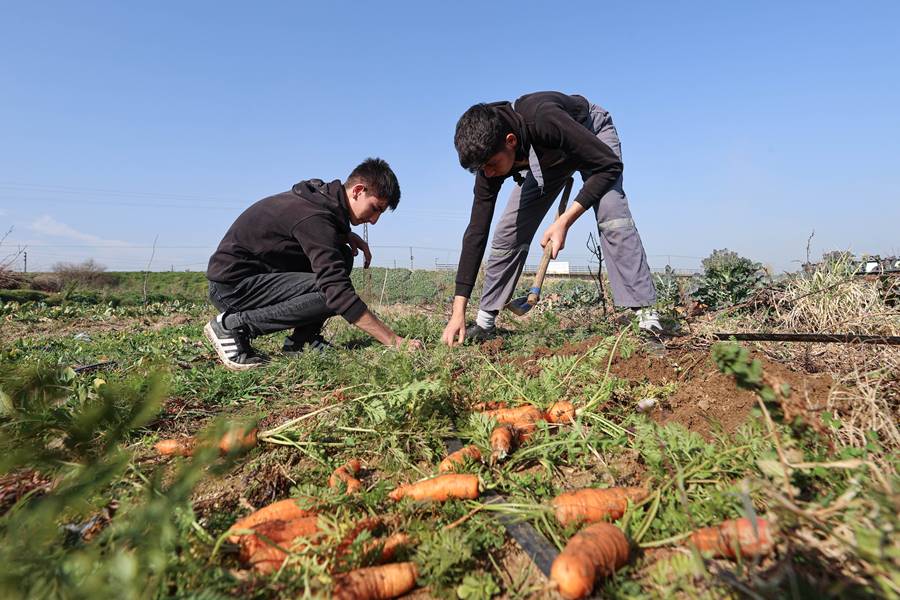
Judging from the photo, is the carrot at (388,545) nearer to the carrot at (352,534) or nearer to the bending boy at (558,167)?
the carrot at (352,534)

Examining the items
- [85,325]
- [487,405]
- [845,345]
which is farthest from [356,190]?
[85,325]

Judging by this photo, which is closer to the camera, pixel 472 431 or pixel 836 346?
pixel 472 431

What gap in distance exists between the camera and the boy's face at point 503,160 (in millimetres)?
3562

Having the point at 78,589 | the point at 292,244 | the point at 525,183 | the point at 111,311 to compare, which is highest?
the point at 525,183

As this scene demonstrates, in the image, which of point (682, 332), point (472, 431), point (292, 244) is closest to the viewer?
point (472, 431)

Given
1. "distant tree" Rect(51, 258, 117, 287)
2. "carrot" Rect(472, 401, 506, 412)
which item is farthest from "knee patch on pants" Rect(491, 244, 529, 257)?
"distant tree" Rect(51, 258, 117, 287)

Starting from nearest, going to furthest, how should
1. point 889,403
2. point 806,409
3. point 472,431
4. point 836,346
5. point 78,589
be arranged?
point 78,589 < point 806,409 < point 889,403 < point 472,431 < point 836,346

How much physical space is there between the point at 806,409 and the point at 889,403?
3.19 feet

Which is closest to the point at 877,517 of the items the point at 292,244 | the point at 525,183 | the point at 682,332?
the point at 682,332

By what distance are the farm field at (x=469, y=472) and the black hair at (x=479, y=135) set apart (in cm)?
149

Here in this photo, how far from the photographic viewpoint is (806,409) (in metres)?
1.27

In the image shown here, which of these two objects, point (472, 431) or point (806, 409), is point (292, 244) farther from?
point (806, 409)

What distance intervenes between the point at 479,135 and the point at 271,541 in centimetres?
287

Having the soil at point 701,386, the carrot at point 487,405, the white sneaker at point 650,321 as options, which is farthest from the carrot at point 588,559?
the white sneaker at point 650,321
